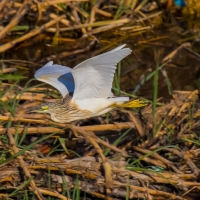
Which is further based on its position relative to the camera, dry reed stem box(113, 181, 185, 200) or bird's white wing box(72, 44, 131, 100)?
dry reed stem box(113, 181, 185, 200)

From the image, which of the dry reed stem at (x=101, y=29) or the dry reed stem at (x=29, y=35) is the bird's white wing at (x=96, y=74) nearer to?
the dry reed stem at (x=29, y=35)

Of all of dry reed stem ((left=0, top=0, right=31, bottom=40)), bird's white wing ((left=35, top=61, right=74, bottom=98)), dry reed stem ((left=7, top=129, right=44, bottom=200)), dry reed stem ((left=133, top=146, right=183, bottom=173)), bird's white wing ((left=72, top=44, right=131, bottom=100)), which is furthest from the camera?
dry reed stem ((left=0, top=0, right=31, bottom=40))

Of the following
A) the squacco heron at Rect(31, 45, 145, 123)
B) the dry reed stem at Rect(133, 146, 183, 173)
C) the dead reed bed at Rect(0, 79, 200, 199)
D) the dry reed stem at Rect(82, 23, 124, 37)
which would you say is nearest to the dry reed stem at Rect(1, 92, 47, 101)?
the dead reed bed at Rect(0, 79, 200, 199)

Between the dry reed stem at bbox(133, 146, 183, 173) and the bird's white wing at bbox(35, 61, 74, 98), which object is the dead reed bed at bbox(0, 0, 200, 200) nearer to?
the dry reed stem at bbox(133, 146, 183, 173)

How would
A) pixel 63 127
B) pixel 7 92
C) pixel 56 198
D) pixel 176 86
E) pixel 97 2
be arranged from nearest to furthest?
1. pixel 56 198
2. pixel 63 127
3. pixel 7 92
4. pixel 176 86
5. pixel 97 2

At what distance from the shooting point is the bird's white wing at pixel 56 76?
412cm

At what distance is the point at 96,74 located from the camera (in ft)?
12.3

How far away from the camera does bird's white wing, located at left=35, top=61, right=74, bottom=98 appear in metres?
4.12

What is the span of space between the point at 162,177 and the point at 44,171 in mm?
711

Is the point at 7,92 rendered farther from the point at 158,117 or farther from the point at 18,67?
the point at 18,67

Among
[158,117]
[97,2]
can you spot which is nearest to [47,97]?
[158,117]

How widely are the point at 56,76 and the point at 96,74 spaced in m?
0.46

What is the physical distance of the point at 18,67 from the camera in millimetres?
6430

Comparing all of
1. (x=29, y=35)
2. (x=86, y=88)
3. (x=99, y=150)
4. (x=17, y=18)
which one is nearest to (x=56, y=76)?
(x=86, y=88)
